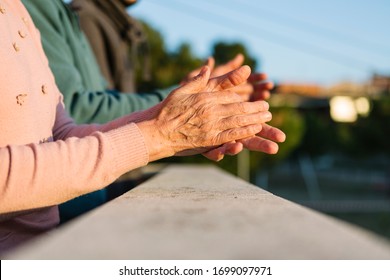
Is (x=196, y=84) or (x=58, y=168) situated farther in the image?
(x=196, y=84)

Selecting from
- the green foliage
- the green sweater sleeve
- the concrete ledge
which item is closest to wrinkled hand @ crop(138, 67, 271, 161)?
the concrete ledge

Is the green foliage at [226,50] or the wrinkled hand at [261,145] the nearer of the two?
the wrinkled hand at [261,145]

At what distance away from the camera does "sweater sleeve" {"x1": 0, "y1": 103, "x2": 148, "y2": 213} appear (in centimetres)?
106

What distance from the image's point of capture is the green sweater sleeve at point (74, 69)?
6.36ft

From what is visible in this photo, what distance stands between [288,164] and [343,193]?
10.6 meters

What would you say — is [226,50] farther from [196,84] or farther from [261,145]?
[196,84]

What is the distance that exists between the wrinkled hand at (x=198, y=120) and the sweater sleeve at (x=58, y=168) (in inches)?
4.0

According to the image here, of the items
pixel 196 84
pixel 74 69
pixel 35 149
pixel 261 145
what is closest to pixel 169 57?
pixel 74 69

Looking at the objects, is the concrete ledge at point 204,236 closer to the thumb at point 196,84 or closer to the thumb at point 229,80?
the thumb at point 196,84

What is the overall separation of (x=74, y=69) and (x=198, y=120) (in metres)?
0.86

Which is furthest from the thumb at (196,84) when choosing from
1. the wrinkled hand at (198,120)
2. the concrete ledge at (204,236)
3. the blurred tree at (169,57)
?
the blurred tree at (169,57)

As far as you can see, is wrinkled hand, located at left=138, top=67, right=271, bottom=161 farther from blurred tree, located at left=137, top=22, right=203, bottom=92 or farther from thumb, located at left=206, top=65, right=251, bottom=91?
blurred tree, located at left=137, top=22, right=203, bottom=92

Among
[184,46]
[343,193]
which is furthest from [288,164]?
[184,46]

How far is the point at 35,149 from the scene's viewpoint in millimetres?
1086
